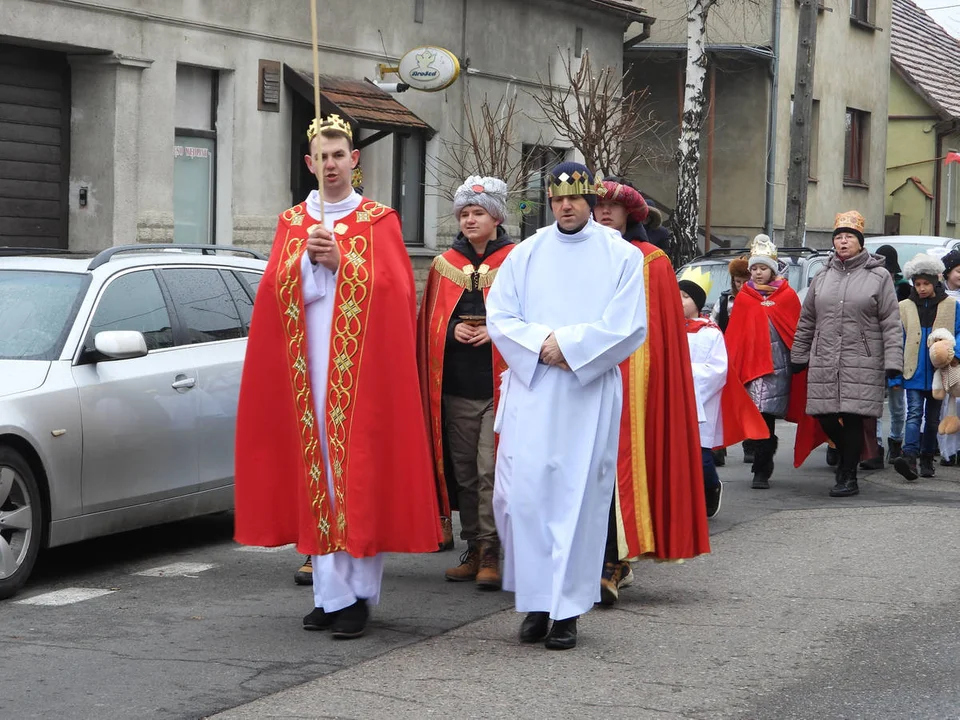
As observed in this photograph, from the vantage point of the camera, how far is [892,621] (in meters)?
7.18

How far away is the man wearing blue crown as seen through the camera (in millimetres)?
6555

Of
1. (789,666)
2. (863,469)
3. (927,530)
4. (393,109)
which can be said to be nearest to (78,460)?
(789,666)

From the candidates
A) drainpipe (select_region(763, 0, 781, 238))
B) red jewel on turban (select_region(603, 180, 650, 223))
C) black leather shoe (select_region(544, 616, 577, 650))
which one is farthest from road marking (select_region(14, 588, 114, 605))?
drainpipe (select_region(763, 0, 781, 238))

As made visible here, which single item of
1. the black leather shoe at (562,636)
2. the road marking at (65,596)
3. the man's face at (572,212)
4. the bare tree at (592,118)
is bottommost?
the road marking at (65,596)

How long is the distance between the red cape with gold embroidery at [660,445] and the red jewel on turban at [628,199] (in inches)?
9.5

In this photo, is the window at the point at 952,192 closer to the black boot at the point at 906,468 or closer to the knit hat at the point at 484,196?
the black boot at the point at 906,468

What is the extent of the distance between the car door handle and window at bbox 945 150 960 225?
113ft

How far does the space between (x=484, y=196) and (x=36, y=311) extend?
232cm

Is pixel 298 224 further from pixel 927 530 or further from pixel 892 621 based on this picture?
pixel 927 530

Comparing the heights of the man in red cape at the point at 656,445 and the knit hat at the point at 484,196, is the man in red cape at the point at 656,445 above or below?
below

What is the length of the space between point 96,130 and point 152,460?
963 centimetres

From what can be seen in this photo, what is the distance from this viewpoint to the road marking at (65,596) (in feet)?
24.6

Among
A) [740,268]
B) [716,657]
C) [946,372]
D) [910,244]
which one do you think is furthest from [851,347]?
[910,244]

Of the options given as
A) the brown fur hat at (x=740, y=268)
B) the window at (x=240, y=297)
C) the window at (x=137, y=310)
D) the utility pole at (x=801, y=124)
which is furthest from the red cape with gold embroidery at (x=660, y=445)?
the utility pole at (x=801, y=124)
